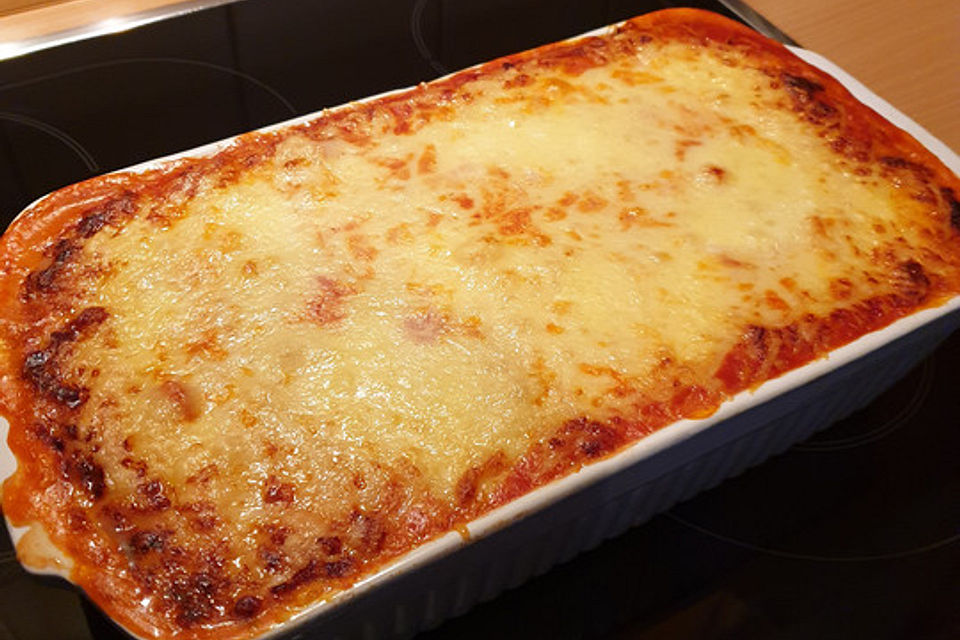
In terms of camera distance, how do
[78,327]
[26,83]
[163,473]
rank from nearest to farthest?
[163,473], [78,327], [26,83]

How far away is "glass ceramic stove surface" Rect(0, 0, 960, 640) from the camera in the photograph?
3.74 feet

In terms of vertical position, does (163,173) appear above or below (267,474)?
above

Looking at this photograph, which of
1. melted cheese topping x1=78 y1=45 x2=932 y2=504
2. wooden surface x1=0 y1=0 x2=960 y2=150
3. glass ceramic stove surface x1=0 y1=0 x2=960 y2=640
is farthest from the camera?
wooden surface x1=0 y1=0 x2=960 y2=150

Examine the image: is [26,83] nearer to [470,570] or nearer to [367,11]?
[367,11]

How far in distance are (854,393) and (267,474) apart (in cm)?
74

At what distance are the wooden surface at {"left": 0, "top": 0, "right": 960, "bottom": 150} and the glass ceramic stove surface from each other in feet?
0.27

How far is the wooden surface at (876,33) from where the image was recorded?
1.68 meters

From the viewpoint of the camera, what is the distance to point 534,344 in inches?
41.2

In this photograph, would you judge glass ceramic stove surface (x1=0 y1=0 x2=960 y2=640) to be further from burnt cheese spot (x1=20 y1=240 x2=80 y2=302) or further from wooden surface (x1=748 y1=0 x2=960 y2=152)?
wooden surface (x1=748 y1=0 x2=960 y2=152)

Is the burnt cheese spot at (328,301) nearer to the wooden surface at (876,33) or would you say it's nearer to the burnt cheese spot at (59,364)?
the burnt cheese spot at (59,364)

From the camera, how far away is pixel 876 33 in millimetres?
1823

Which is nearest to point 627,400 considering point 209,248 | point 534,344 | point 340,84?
point 534,344

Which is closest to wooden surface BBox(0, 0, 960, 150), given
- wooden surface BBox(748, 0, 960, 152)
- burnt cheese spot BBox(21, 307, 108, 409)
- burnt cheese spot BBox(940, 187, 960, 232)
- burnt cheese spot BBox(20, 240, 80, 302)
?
wooden surface BBox(748, 0, 960, 152)

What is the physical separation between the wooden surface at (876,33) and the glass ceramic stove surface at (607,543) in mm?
81
